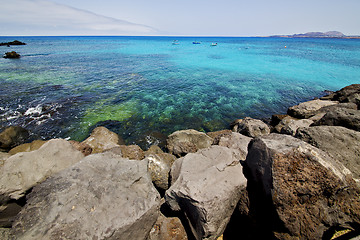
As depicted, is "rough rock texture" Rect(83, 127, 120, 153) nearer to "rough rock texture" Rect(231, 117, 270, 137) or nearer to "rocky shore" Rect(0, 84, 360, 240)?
"rocky shore" Rect(0, 84, 360, 240)

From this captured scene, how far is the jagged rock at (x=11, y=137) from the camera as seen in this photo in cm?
874

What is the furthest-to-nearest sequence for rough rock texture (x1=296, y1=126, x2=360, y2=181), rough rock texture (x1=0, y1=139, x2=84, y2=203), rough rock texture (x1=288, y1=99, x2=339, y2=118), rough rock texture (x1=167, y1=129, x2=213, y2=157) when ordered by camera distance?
rough rock texture (x1=288, y1=99, x2=339, y2=118), rough rock texture (x1=167, y1=129, x2=213, y2=157), rough rock texture (x1=0, y1=139, x2=84, y2=203), rough rock texture (x1=296, y1=126, x2=360, y2=181)

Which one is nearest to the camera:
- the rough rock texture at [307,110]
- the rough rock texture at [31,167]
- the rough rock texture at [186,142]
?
the rough rock texture at [31,167]

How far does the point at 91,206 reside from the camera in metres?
3.56

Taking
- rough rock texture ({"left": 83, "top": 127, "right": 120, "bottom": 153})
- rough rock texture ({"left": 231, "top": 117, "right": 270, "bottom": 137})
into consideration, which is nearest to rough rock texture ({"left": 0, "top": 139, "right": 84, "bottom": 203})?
rough rock texture ({"left": 83, "top": 127, "right": 120, "bottom": 153})

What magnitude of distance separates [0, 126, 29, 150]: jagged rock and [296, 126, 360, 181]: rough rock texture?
1378 centimetres

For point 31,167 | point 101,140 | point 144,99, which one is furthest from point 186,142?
point 144,99

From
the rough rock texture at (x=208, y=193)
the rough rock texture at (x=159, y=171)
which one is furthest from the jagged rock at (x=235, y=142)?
the rough rock texture at (x=159, y=171)

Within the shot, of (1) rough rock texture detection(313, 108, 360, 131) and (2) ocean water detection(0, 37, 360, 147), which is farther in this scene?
(2) ocean water detection(0, 37, 360, 147)

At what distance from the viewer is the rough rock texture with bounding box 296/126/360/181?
4.23m

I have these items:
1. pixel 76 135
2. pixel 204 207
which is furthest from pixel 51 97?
pixel 204 207

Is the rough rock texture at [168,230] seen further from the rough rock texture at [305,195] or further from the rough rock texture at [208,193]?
the rough rock texture at [305,195]

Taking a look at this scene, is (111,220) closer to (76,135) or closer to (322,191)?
(322,191)

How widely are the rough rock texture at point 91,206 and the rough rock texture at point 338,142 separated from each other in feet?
15.5
